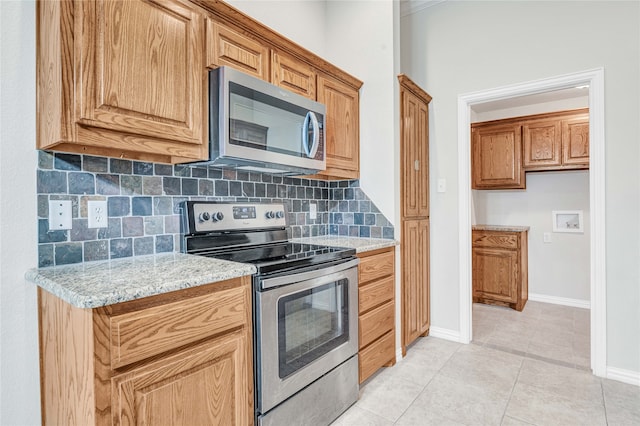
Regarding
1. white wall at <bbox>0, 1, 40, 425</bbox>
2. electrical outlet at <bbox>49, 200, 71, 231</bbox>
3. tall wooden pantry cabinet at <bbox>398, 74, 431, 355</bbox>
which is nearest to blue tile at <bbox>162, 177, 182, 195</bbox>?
electrical outlet at <bbox>49, 200, 71, 231</bbox>

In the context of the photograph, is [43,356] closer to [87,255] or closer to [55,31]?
[87,255]

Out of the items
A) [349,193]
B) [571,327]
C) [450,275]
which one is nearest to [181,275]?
[349,193]

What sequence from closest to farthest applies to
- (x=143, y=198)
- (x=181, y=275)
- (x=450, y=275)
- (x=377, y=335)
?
(x=181, y=275) < (x=143, y=198) < (x=377, y=335) < (x=450, y=275)

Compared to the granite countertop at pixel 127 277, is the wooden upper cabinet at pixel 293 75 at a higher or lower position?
higher

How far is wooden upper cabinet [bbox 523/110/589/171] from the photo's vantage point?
3727 millimetres

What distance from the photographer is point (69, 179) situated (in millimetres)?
1378

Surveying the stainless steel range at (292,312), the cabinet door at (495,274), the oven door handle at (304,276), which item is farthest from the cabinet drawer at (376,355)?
the cabinet door at (495,274)

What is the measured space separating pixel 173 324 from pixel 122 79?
93 cm

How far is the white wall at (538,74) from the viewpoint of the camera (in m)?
2.19

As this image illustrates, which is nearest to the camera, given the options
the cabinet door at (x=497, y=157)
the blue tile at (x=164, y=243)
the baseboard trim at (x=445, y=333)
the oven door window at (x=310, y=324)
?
the oven door window at (x=310, y=324)

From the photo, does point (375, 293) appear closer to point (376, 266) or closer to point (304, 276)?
point (376, 266)

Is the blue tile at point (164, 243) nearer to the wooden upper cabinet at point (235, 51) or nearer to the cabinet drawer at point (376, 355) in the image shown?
the wooden upper cabinet at point (235, 51)

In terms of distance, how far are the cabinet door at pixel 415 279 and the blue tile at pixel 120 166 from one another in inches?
72.2

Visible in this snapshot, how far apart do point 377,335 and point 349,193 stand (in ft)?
3.58
